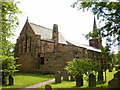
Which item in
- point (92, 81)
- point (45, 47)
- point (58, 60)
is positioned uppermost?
point (45, 47)

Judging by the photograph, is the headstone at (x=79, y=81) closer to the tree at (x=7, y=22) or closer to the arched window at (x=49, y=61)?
the tree at (x=7, y=22)

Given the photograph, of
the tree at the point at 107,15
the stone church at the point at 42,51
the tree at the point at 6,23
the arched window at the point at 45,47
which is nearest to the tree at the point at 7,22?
the tree at the point at 6,23

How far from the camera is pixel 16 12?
8.20m

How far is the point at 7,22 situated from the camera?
812cm

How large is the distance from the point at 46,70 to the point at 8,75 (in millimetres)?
12039

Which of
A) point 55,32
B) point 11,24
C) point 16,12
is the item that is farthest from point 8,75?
point 55,32

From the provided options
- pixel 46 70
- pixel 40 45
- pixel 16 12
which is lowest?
pixel 46 70

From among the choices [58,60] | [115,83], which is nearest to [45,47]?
[58,60]

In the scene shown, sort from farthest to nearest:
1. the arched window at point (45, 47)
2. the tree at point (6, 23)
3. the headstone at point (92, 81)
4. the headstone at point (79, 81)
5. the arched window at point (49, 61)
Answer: the arched window at point (45, 47) < the arched window at point (49, 61) < the headstone at point (79, 81) < the headstone at point (92, 81) < the tree at point (6, 23)

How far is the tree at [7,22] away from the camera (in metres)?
7.23

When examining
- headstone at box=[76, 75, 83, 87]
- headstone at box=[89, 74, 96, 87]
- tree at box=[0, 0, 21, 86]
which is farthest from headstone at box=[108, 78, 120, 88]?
tree at box=[0, 0, 21, 86]

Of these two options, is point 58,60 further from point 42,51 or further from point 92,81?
point 92,81

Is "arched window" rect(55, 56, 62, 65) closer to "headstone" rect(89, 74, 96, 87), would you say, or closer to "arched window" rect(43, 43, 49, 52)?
"arched window" rect(43, 43, 49, 52)

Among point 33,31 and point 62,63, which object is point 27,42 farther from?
point 62,63
